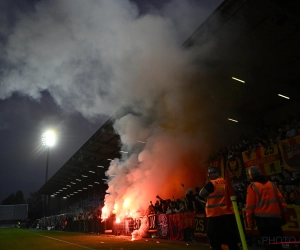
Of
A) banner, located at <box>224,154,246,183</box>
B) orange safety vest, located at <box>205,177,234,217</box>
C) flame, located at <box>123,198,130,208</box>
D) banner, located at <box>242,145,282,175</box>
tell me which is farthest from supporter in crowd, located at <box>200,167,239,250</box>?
flame, located at <box>123,198,130,208</box>

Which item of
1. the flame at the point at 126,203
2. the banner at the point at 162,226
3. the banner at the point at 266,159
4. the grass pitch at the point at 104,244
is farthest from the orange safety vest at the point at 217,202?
the flame at the point at 126,203

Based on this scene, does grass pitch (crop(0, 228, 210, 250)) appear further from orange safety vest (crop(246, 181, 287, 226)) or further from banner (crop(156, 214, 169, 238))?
orange safety vest (crop(246, 181, 287, 226))

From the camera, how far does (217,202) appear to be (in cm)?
390

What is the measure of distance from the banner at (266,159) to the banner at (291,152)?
36cm

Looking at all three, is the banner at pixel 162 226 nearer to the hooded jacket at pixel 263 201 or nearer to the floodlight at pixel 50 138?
the hooded jacket at pixel 263 201

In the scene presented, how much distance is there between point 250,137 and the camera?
49.4 ft

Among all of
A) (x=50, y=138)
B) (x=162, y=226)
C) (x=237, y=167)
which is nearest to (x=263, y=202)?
(x=162, y=226)

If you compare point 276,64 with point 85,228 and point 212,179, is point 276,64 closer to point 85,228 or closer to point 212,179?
point 212,179

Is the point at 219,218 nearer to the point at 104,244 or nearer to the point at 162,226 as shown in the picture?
the point at 104,244

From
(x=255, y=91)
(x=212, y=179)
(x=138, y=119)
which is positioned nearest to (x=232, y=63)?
(x=255, y=91)

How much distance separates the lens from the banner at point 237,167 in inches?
468

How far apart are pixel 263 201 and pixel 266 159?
7967mm

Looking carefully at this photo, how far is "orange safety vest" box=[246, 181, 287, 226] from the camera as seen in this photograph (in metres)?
3.40

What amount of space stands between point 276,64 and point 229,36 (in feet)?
11.2
